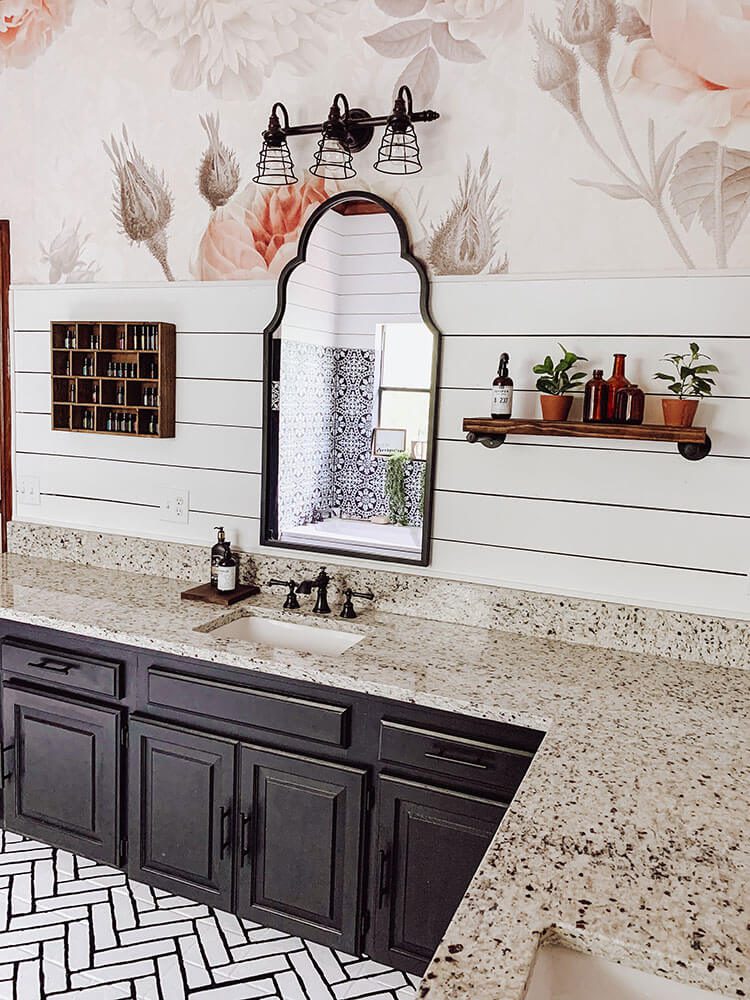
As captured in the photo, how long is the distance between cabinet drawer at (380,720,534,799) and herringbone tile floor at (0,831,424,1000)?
617mm

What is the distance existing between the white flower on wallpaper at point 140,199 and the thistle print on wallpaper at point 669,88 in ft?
4.55

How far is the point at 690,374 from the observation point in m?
2.30

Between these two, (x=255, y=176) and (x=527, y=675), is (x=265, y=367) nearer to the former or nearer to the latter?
(x=255, y=176)

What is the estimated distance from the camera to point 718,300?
7.68 ft

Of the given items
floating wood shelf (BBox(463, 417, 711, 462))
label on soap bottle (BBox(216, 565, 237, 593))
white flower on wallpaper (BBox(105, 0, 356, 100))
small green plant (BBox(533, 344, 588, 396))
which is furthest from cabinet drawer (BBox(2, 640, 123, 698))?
white flower on wallpaper (BBox(105, 0, 356, 100))

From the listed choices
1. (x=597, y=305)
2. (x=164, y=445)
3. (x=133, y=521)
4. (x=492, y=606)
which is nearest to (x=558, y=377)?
(x=597, y=305)

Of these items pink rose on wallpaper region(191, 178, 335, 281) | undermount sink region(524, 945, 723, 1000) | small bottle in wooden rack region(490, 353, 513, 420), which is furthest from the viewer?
pink rose on wallpaper region(191, 178, 335, 281)

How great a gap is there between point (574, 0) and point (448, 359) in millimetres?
1058

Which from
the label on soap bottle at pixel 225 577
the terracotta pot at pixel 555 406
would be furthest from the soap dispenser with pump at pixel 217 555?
the terracotta pot at pixel 555 406

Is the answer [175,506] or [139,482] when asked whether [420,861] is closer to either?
[175,506]

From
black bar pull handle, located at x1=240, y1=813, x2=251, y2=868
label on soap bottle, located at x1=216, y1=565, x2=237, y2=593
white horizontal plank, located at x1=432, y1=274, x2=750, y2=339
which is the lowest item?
black bar pull handle, located at x1=240, y1=813, x2=251, y2=868

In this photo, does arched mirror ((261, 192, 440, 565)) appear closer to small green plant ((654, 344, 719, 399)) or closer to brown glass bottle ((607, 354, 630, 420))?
brown glass bottle ((607, 354, 630, 420))

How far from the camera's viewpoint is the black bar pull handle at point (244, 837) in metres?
2.40

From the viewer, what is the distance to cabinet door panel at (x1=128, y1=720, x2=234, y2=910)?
8.00 feet
